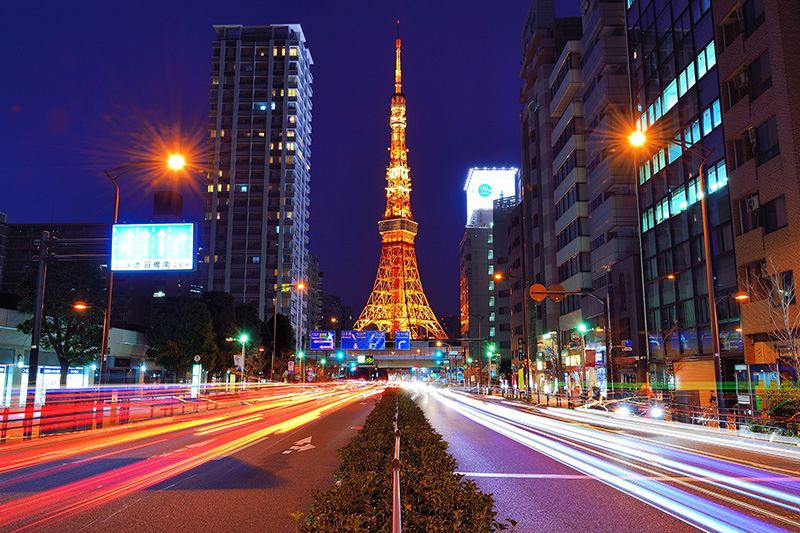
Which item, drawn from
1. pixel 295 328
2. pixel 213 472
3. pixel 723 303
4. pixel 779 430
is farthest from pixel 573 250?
pixel 295 328

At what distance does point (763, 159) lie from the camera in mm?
31406

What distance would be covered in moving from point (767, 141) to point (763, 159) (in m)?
0.87

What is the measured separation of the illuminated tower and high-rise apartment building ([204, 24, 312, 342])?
17515mm

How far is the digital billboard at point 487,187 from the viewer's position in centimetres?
17838

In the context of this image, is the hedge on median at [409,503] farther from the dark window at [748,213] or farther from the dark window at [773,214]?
the dark window at [748,213]

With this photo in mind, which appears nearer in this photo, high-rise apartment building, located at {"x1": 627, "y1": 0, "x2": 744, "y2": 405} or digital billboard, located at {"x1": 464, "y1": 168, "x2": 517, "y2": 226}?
high-rise apartment building, located at {"x1": 627, "y1": 0, "x2": 744, "y2": 405}

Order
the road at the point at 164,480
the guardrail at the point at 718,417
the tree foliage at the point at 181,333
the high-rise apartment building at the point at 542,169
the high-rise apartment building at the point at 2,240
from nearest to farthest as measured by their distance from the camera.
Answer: the road at the point at 164,480, the guardrail at the point at 718,417, the tree foliage at the point at 181,333, the high-rise apartment building at the point at 542,169, the high-rise apartment building at the point at 2,240

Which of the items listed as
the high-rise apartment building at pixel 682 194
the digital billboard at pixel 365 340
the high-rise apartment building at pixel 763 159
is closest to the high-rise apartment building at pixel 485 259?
the digital billboard at pixel 365 340

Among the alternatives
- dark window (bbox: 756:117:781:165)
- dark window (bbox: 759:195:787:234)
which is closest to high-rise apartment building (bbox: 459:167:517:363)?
dark window (bbox: 759:195:787:234)

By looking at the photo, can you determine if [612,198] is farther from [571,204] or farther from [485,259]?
[485,259]

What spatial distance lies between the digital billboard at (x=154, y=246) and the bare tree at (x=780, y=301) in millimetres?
23638

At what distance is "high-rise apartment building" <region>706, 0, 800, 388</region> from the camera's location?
28.9m

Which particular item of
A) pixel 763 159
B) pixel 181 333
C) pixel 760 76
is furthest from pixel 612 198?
pixel 181 333

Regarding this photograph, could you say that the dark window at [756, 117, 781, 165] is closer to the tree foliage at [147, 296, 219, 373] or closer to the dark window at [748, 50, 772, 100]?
the dark window at [748, 50, 772, 100]
